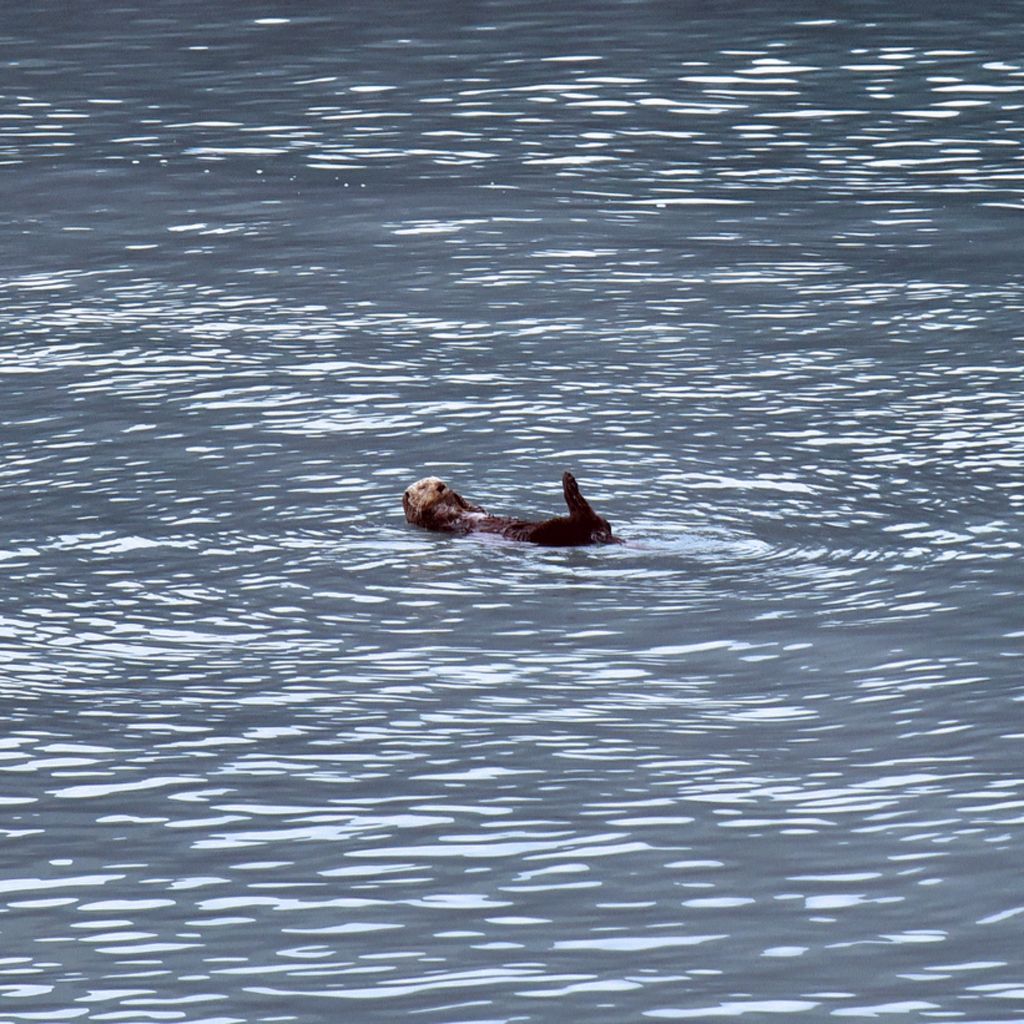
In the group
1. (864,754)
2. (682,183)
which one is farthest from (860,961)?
(682,183)

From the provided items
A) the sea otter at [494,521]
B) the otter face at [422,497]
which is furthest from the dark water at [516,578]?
the otter face at [422,497]

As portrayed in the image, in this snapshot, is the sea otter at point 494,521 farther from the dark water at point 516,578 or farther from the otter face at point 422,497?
the dark water at point 516,578

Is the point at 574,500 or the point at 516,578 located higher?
the point at 574,500

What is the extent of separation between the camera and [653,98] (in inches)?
1054

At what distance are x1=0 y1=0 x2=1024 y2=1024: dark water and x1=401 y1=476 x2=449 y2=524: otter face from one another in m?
0.24

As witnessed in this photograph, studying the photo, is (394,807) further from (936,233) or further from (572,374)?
(936,233)

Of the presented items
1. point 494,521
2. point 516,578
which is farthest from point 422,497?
point 516,578

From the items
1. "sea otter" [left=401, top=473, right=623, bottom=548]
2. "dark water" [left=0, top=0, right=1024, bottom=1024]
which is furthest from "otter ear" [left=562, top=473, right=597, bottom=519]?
"dark water" [left=0, top=0, right=1024, bottom=1024]

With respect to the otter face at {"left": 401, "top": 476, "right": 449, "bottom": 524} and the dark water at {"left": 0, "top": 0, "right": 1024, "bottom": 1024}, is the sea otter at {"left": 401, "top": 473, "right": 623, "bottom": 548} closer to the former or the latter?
the otter face at {"left": 401, "top": 476, "right": 449, "bottom": 524}

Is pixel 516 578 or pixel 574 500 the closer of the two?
pixel 574 500

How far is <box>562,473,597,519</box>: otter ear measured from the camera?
10.9 meters

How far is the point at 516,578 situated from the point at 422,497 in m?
0.94

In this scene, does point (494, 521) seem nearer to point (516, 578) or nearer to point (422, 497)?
point (422, 497)

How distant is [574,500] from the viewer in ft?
36.2
